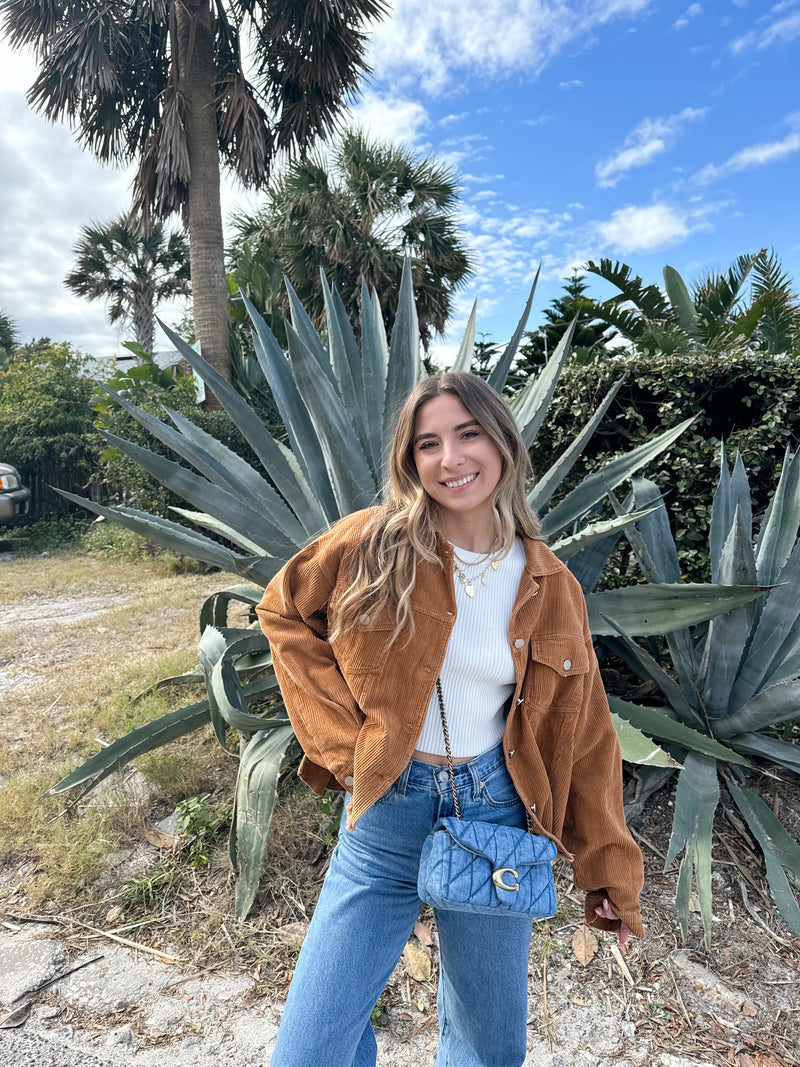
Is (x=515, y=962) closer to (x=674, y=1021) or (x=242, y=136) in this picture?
(x=674, y=1021)

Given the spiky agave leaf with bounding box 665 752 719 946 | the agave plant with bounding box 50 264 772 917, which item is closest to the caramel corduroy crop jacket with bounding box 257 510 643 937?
the agave plant with bounding box 50 264 772 917

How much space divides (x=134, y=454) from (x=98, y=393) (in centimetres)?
925

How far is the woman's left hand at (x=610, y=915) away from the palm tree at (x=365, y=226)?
12046 millimetres

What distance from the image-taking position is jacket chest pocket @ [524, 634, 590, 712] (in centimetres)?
133

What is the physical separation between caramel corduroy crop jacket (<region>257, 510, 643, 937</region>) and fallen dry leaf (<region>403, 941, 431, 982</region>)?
83cm

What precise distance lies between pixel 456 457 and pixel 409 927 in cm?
94

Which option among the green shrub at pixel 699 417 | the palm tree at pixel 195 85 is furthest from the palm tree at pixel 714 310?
the palm tree at pixel 195 85

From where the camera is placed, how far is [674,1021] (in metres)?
1.78

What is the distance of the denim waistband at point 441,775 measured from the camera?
4.19ft

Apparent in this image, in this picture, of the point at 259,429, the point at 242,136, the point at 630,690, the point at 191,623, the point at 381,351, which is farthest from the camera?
the point at 242,136

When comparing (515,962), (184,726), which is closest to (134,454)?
(184,726)

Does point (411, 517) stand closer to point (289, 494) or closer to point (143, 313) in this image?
point (289, 494)

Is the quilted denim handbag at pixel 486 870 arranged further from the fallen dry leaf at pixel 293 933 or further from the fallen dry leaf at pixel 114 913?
the fallen dry leaf at pixel 114 913

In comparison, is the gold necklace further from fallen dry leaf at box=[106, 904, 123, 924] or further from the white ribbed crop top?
fallen dry leaf at box=[106, 904, 123, 924]
